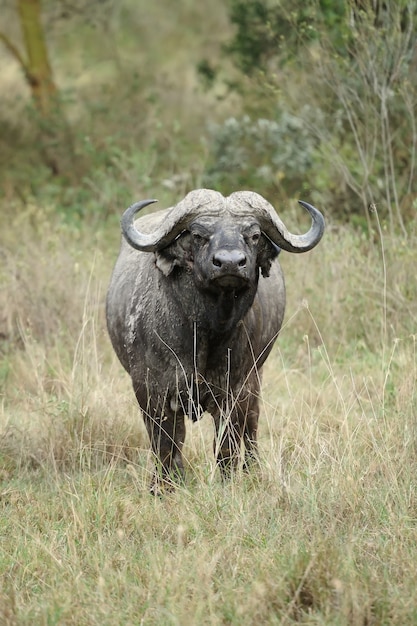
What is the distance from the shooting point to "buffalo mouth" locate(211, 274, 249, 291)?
15.9 ft

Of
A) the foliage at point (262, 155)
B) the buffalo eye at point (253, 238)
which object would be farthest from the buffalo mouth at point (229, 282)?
the foliage at point (262, 155)

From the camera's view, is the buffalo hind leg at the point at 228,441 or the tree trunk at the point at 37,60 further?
the tree trunk at the point at 37,60

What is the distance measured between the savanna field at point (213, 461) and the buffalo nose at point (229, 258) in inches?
32.1

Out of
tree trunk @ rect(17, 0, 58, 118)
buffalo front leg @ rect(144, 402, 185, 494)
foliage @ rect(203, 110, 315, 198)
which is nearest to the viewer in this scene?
buffalo front leg @ rect(144, 402, 185, 494)

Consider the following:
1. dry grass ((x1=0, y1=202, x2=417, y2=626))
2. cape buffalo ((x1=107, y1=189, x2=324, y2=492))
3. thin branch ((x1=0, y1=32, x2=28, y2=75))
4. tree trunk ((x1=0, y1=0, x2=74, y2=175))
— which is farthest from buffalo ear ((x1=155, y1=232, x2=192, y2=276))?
thin branch ((x1=0, y1=32, x2=28, y2=75))

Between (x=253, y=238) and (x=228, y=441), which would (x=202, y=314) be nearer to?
(x=253, y=238)

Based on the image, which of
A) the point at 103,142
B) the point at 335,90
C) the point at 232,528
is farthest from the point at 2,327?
the point at 103,142

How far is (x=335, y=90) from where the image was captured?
871 cm

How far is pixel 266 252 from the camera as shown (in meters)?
5.31

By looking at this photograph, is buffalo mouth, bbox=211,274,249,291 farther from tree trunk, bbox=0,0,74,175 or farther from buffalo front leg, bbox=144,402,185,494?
tree trunk, bbox=0,0,74,175

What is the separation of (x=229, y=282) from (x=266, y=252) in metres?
0.51

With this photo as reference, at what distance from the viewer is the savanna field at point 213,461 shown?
13.1 ft

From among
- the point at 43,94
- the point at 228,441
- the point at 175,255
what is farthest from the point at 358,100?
the point at 43,94

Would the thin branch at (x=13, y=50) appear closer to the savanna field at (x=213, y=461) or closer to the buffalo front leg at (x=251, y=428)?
the savanna field at (x=213, y=461)
